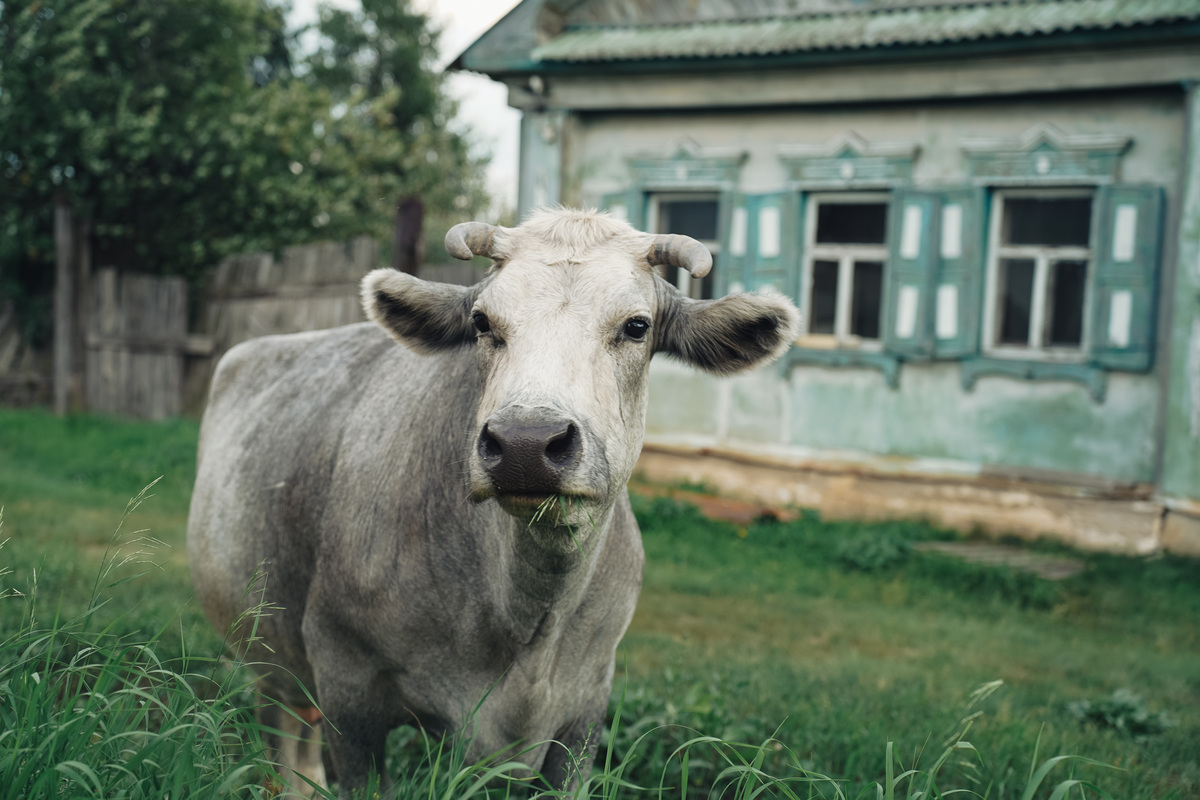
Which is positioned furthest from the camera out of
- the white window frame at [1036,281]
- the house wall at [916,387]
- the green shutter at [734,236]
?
the green shutter at [734,236]

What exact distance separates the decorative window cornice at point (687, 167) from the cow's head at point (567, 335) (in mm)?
7351

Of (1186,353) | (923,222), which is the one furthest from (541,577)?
(923,222)

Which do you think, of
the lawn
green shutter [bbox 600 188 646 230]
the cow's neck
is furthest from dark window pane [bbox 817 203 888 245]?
the cow's neck

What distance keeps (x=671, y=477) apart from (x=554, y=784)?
7.20 metres

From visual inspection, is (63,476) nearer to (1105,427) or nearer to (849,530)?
(849,530)

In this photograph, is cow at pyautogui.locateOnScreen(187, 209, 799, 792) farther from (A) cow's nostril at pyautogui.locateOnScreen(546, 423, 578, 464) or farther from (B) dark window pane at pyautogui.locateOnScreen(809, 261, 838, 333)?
(B) dark window pane at pyautogui.locateOnScreen(809, 261, 838, 333)

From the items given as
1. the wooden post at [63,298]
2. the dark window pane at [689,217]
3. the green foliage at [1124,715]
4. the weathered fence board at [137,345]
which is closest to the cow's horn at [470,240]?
the green foliage at [1124,715]

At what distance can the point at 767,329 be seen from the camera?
102 inches

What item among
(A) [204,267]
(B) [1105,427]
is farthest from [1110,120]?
(A) [204,267]

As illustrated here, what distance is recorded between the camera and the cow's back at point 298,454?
283cm

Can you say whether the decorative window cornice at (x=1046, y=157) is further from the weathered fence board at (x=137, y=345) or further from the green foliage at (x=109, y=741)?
the weathered fence board at (x=137, y=345)

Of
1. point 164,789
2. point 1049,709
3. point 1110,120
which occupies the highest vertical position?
point 1110,120

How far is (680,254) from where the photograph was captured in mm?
2520

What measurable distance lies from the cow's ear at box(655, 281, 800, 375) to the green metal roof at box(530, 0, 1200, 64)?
22.6 feet
